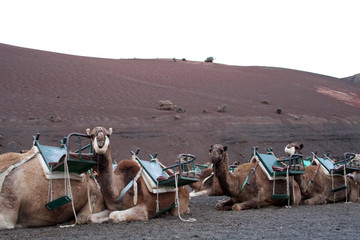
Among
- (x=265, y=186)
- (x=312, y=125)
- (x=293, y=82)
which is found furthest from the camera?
(x=293, y=82)

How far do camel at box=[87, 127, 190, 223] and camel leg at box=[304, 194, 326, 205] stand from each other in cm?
455

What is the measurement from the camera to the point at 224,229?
7031 millimetres

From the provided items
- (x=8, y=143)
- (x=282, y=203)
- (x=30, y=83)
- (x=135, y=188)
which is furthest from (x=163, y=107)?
(x=135, y=188)

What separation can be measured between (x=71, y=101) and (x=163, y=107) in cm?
702

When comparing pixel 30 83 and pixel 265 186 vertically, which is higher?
pixel 30 83

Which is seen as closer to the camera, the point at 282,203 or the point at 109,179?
the point at 109,179

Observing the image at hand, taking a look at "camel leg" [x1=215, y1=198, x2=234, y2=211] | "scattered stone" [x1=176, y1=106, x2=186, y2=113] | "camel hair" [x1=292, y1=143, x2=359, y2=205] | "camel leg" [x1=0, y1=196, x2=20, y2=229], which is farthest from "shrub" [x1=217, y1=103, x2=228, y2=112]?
"camel leg" [x1=0, y1=196, x2=20, y2=229]

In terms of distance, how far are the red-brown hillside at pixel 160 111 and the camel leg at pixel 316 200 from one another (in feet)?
45.6

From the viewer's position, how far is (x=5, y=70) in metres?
39.1

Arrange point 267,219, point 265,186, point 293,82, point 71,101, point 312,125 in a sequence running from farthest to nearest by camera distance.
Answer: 1. point 293,82
2. point 312,125
3. point 71,101
4. point 265,186
5. point 267,219

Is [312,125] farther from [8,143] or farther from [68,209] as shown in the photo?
[68,209]

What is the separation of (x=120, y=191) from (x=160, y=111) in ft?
85.5

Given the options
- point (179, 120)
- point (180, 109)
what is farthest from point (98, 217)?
point (180, 109)

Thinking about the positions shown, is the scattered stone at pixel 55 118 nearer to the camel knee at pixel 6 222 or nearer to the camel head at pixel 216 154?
the camel head at pixel 216 154
